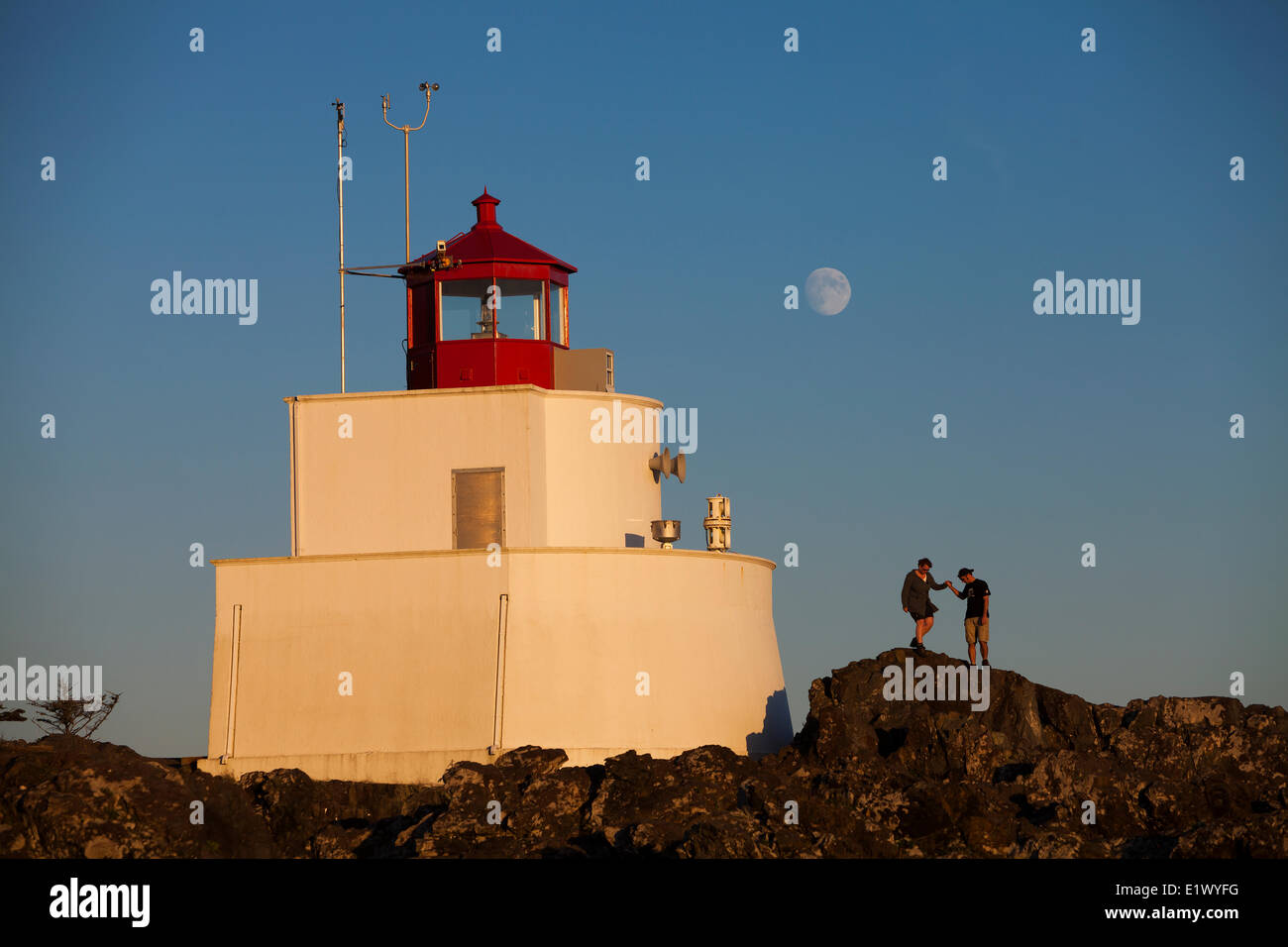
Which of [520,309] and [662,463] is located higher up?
[520,309]

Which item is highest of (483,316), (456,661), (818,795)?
(483,316)

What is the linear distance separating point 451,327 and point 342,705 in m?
5.55

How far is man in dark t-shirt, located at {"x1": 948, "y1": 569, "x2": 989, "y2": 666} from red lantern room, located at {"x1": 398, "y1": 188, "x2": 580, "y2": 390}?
6438 mm

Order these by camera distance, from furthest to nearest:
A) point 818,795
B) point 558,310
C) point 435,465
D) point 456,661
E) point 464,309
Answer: point 558,310, point 464,309, point 435,465, point 456,661, point 818,795

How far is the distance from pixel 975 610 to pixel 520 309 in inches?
298

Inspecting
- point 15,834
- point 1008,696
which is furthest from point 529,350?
point 15,834

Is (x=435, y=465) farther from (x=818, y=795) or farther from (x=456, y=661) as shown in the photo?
(x=818, y=795)

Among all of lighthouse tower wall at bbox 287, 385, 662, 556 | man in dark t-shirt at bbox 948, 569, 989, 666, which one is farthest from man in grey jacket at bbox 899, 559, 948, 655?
lighthouse tower wall at bbox 287, 385, 662, 556

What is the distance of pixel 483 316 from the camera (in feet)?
98.2

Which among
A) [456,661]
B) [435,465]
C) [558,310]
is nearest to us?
[456,661]

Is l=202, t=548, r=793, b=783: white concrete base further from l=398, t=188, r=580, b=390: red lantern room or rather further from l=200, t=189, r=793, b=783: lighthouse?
l=398, t=188, r=580, b=390: red lantern room

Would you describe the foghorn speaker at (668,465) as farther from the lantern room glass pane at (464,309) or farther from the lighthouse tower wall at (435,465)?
the lantern room glass pane at (464,309)

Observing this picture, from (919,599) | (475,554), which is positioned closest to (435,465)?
(475,554)

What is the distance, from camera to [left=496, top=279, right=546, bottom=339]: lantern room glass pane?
30.0 metres
